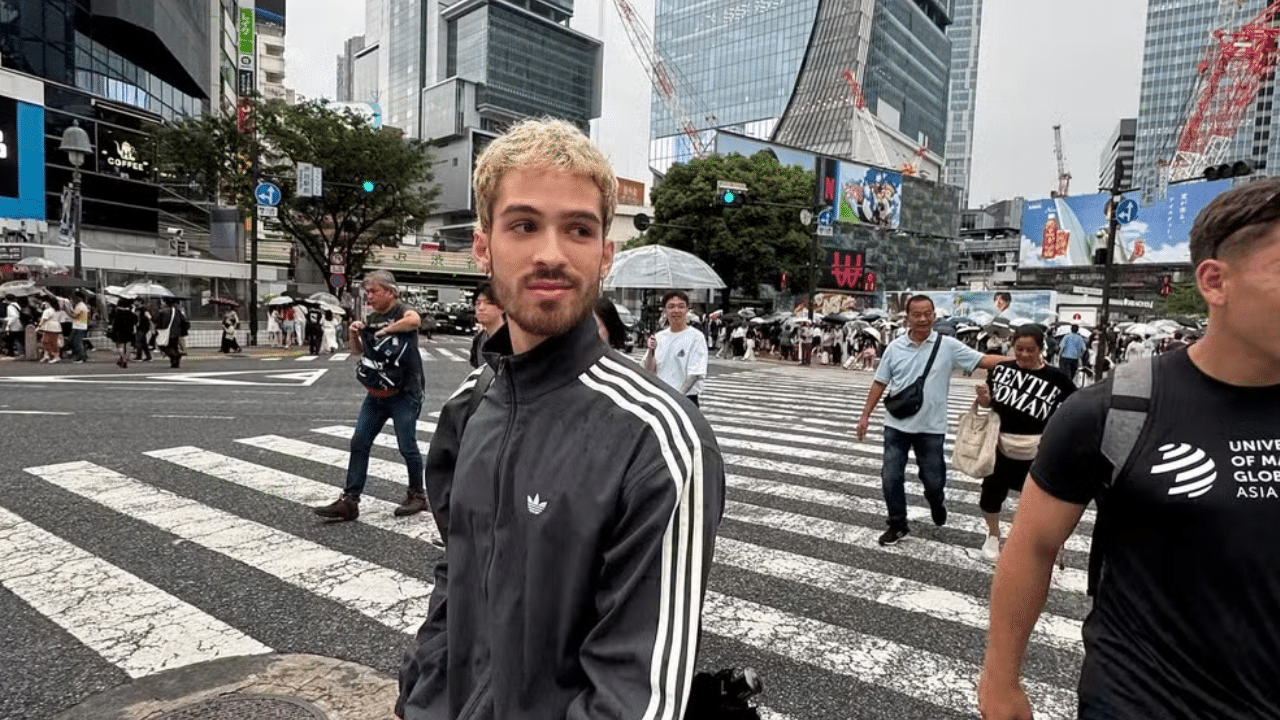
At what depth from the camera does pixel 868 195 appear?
6894cm

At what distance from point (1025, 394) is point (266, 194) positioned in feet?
72.3

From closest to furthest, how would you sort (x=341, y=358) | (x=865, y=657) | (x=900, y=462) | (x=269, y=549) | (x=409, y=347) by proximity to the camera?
1. (x=865, y=657)
2. (x=269, y=549)
3. (x=900, y=462)
4. (x=409, y=347)
5. (x=341, y=358)

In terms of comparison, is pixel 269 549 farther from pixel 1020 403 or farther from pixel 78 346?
pixel 78 346

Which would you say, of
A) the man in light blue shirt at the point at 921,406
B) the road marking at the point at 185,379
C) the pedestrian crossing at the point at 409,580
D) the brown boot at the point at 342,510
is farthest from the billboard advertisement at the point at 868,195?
the brown boot at the point at 342,510

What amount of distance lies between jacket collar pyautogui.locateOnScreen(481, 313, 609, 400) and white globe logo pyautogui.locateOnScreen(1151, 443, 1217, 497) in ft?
3.85

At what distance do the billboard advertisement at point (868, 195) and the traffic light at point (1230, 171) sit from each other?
5237 centimetres

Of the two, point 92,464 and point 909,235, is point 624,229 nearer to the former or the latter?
point 909,235

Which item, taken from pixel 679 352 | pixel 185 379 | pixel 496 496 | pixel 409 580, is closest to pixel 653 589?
pixel 496 496

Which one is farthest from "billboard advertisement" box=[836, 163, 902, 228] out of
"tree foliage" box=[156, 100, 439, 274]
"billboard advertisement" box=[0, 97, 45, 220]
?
"billboard advertisement" box=[0, 97, 45, 220]

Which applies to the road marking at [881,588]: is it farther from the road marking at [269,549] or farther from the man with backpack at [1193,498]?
the man with backpack at [1193,498]

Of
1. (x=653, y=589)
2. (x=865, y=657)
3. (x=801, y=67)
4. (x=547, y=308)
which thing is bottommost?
(x=865, y=657)

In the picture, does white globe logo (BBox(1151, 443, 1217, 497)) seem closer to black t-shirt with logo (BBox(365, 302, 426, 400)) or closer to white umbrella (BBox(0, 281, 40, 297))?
black t-shirt with logo (BBox(365, 302, 426, 400))

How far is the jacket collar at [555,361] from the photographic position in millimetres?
1416

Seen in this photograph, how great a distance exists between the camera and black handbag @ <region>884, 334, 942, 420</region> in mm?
5668
